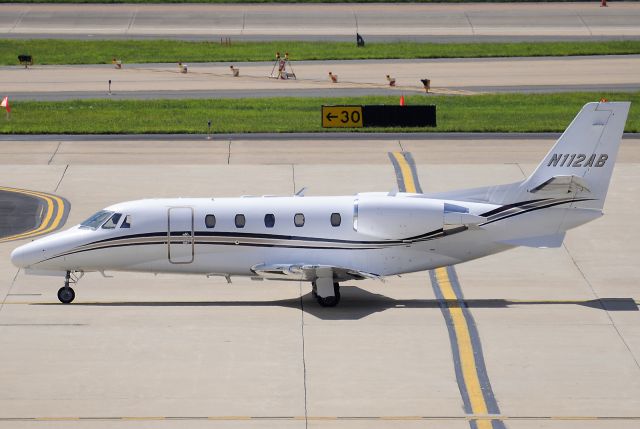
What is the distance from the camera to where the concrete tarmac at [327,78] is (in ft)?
210

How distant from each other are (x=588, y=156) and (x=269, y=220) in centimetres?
821

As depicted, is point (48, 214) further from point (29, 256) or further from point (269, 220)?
point (269, 220)

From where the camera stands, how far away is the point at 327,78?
67.3 metres

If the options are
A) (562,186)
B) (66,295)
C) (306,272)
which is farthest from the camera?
(66,295)

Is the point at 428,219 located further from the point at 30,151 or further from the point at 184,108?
the point at 184,108

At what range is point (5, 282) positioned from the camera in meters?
33.8

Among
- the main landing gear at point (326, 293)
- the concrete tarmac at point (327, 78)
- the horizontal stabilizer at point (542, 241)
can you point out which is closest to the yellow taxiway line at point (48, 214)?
the main landing gear at point (326, 293)

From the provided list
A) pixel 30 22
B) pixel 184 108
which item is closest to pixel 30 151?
pixel 184 108

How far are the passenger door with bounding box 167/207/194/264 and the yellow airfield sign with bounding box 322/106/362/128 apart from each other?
22476mm

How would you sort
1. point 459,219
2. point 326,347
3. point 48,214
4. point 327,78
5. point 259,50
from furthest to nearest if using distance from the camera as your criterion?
point 259,50 < point 327,78 < point 48,214 < point 459,219 < point 326,347

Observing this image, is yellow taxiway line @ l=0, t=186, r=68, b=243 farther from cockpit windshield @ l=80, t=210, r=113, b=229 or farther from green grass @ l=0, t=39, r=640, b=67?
green grass @ l=0, t=39, r=640, b=67

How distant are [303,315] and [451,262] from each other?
4.18 metres

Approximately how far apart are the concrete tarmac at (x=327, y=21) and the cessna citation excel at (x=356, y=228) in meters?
48.3

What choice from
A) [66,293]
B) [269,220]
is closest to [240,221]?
[269,220]
